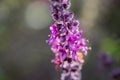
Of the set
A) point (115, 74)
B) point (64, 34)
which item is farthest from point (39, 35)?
point (64, 34)

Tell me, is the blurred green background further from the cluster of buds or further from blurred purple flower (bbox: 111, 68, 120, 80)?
the cluster of buds

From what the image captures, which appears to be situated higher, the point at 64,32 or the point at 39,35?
the point at 39,35

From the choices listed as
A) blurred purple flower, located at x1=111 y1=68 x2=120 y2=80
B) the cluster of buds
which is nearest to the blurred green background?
blurred purple flower, located at x1=111 y1=68 x2=120 y2=80

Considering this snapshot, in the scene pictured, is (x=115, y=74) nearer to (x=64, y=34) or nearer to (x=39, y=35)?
(x=64, y=34)

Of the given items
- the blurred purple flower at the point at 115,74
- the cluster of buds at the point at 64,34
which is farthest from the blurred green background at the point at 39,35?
the cluster of buds at the point at 64,34

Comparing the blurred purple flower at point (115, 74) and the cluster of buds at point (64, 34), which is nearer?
the cluster of buds at point (64, 34)

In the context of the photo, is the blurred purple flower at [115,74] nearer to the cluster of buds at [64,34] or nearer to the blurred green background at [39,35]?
the blurred green background at [39,35]

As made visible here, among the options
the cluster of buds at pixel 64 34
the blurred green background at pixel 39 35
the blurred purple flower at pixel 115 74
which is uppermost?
the blurred green background at pixel 39 35

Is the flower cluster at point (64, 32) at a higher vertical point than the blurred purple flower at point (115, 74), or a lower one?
lower
